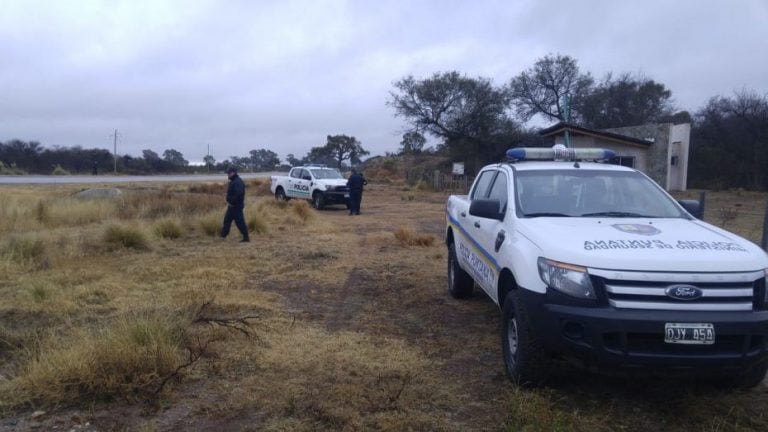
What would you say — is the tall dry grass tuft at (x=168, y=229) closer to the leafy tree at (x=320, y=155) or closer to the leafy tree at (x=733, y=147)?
the leafy tree at (x=733, y=147)

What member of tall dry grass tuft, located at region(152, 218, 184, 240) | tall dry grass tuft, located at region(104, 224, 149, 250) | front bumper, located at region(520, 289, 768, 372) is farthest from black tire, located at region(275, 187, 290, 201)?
front bumper, located at region(520, 289, 768, 372)

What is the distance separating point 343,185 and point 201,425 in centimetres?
2006

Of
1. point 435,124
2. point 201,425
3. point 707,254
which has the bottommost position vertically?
point 201,425

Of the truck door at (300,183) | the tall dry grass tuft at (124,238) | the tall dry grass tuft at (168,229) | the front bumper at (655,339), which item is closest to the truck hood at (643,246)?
the front bumper at (655,339)

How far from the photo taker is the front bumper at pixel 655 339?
12.7 ft

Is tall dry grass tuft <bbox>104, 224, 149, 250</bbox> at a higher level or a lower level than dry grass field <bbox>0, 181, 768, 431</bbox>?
higher

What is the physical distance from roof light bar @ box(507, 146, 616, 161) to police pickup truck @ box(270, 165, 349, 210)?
16.7 meters

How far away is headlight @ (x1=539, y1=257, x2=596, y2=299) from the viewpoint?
4039mm

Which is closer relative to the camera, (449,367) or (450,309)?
(449,367)

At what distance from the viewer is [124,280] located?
28.5 feet

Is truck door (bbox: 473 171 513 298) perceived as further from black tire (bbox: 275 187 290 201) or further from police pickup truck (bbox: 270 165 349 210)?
black tire (bbox: 275 187 290 201)

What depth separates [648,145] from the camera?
92.5 feet

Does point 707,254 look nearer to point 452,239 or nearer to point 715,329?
point 715,329

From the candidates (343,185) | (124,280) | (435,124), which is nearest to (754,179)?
(435,124)
